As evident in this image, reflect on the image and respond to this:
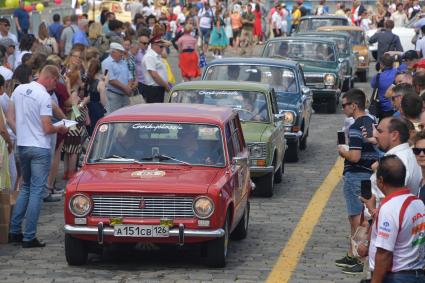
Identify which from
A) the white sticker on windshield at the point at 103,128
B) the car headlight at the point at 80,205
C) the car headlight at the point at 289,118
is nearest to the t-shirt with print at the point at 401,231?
the car headlight at the point at 80,205

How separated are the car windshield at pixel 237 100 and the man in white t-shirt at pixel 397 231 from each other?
8820mm

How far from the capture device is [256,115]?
56.5 feet

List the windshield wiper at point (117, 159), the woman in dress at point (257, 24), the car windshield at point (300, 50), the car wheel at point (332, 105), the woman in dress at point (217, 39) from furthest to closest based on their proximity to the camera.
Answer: the woman in dress at point (257, 24) < the woman in dress at point (217, 39) < the car wheel at point (332, 105) < the car windshield at point (300, 50) < the windshield wiper at point (117, 159)

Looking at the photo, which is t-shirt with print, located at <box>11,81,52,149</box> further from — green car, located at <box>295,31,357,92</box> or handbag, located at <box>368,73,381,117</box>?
green car, located at <box>295,31,357,92</box>

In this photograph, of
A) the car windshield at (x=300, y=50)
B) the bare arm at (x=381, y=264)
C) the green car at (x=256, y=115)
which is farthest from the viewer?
the car windshield at (x=300, y=50)

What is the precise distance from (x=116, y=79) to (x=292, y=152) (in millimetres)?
3062

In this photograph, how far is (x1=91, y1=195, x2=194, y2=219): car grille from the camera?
1164cm

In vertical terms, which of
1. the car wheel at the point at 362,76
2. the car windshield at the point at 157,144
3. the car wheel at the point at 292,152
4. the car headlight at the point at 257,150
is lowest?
the car wheel at the point at 362,76

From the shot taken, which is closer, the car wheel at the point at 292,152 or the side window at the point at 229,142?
the side window at the point at 229,142

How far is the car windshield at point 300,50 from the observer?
26612 millimetres

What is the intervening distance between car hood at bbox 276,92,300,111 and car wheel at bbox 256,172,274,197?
3.24 meters

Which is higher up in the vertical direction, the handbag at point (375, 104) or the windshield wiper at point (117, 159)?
the windshield wiper at point (117, 159)

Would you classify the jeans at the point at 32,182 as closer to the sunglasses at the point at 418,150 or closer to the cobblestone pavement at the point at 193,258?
the cobblestone pavement at the point at 193,258

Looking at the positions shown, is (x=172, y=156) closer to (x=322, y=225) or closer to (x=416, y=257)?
(x=322, y=225)
